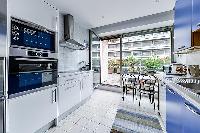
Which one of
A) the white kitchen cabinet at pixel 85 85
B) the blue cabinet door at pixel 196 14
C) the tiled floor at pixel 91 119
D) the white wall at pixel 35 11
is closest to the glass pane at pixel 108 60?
the white kitchen cabinet at pixel 85 85

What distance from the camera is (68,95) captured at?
10.6 feet

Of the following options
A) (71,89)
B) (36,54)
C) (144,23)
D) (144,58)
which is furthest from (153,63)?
(36,54)

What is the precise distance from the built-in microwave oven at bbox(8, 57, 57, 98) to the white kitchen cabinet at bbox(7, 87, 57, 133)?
0.31ft

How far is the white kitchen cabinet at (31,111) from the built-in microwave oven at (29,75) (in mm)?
94

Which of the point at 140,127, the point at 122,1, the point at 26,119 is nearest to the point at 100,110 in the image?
the point at 140,127

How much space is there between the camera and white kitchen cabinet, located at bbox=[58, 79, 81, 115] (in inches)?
115

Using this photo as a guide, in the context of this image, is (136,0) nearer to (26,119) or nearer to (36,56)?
(36,56)

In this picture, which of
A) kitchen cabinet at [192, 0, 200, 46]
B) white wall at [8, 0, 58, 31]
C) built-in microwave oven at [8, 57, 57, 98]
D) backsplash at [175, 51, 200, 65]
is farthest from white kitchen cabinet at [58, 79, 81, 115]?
backsplash at [175, 51, 200, 65]

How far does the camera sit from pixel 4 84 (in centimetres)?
159

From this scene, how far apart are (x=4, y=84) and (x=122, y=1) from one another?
2.98 m

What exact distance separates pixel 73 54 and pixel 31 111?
306 cm

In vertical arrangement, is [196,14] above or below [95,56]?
above

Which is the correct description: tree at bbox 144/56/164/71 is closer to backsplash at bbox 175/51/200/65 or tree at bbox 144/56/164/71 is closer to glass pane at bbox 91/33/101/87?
backsplash at bbox 175/51/200/65

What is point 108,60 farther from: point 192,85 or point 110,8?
point 192,85
